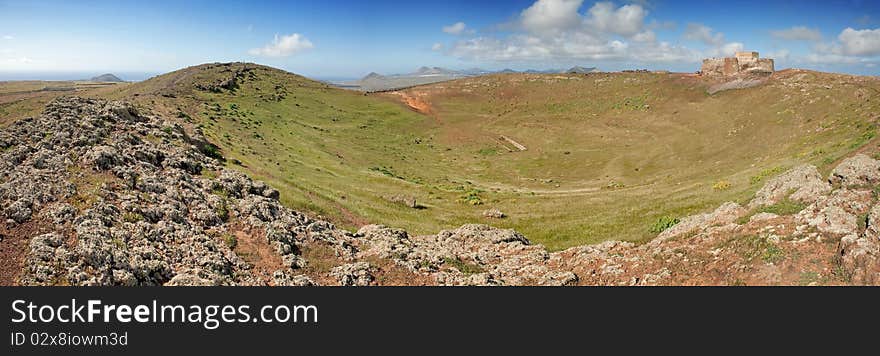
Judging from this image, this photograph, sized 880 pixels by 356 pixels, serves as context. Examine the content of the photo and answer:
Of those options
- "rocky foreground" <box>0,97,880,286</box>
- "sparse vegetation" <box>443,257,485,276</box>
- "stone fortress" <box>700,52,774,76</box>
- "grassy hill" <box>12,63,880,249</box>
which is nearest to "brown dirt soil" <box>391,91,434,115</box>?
"grassy hill" <box>12,63,880,249</box>

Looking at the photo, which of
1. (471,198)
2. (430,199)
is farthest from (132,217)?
(471,198)

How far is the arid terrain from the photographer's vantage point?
1589 cm

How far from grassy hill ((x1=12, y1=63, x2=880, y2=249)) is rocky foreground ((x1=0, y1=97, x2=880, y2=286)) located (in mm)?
6666

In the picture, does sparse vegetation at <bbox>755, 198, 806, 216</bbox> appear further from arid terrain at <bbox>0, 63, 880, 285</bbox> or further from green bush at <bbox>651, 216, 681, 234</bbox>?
green bush at <bbox>651, 216, 681, 234</bbox>

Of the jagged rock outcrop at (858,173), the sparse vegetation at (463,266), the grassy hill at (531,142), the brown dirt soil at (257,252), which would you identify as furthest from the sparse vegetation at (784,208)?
the brown dirt soil at (257,252)

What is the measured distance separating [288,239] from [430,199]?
2348 cm

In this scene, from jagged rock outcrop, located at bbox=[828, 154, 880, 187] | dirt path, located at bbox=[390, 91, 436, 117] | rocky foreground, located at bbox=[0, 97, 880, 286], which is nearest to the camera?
rocky foreground, located at bbox=[0, 97, 880, 286]

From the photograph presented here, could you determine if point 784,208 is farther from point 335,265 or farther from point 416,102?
point 416,102

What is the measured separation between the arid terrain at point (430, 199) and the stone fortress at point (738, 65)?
10.1 metres

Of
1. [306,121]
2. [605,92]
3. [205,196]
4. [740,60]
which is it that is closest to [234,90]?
[306,121]

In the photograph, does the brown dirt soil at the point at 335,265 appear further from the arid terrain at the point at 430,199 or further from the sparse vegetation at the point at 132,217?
the sparse vegetation at the point at 132,217

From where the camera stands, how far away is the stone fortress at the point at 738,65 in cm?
8919

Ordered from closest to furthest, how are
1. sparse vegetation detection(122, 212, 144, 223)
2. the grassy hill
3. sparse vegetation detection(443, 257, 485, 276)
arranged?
sparse vegetation detection(122, 212, 144, 223) → sparse vegetation detection(443, 257, 485, 276) → the grassy hill

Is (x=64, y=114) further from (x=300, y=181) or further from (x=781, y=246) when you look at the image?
(x=781, y=246)
